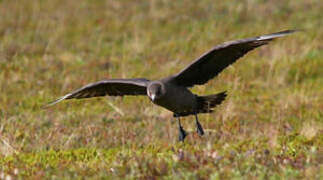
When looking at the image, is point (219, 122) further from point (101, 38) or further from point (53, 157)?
point (101, 38)

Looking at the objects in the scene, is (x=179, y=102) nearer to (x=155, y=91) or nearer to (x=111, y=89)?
(x=155, y=91)

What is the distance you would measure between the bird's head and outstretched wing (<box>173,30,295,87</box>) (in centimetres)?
24

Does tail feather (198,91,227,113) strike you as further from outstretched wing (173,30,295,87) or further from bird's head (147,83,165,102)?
bird's head (147,83,165,102)

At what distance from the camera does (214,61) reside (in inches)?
257

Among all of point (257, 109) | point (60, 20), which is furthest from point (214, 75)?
point (60, 20)

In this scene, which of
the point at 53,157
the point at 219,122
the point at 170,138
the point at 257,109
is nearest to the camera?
the point at 53,157

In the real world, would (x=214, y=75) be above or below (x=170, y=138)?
above

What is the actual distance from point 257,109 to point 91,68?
270 centimetres

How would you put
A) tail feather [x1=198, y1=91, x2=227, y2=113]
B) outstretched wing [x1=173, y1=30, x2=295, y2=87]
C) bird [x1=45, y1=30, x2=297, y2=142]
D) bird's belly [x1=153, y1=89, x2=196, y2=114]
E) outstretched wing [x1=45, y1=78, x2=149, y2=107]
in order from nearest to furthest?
outstretched wing [x1=173, y1=30, x2=295, y2=87]
bird [x1=45, y1=30, x2=297, y2=142]
bird's belly [x1=153, y1=89, x2=196, y2=114]
outstretched wing [x1=45, y1=78, x2=149, y2=107]
tail feather [x1=198, y1=91, x2=227, y2=113]

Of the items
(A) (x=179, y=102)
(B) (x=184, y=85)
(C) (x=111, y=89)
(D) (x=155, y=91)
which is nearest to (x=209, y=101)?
(B) (x=184, y=85)

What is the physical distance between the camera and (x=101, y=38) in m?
11.7

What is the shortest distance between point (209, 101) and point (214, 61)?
1.74 feet

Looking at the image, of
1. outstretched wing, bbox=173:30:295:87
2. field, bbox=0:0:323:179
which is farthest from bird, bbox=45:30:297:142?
field, bbox=0:0:323:179

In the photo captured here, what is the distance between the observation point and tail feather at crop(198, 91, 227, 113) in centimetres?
688
